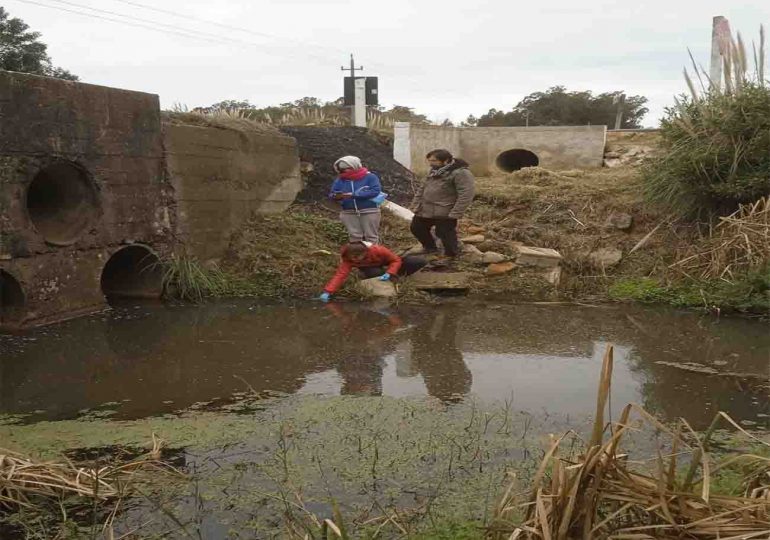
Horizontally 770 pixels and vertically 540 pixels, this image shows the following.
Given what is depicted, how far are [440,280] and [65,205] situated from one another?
4188 millimetres

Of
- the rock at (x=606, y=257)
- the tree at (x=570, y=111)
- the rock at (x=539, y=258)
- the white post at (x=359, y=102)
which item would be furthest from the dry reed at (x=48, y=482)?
the tree at (x=570, y=111)

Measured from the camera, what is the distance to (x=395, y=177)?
12430 mm

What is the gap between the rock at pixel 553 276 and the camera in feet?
27.2

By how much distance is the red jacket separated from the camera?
25.7 ft

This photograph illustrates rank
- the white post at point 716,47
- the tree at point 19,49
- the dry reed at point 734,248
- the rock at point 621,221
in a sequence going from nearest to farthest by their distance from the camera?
the dry reed at point 734,248 → the rock at point 621,221 → the white post at point 716,47 → the tree at point 19,49

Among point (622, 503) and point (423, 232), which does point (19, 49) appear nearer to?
point (423, 232)

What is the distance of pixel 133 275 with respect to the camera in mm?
8094

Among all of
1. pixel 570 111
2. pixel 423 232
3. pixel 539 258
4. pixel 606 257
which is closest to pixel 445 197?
pixel 423 232

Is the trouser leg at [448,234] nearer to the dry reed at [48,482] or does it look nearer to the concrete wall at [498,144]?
the concrete wall at [498,144]

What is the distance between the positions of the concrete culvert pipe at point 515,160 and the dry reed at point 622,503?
13464 millimetres

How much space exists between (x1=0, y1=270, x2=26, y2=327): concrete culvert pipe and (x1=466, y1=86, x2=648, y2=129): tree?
92.9 feet

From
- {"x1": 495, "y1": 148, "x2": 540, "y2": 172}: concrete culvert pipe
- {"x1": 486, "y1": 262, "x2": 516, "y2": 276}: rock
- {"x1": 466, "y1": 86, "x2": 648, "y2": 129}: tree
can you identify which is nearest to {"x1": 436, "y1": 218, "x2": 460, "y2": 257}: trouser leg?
{"x1": 486, "y1": 262, "x2": 516, "y2": 276}: rock

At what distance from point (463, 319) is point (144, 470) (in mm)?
4062

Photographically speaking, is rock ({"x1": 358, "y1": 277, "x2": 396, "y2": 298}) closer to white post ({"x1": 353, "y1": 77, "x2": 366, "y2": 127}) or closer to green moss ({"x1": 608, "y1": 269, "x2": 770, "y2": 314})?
green moss ({"x1": 608, "y1": 269, "x2": 770, "y2": 314})
